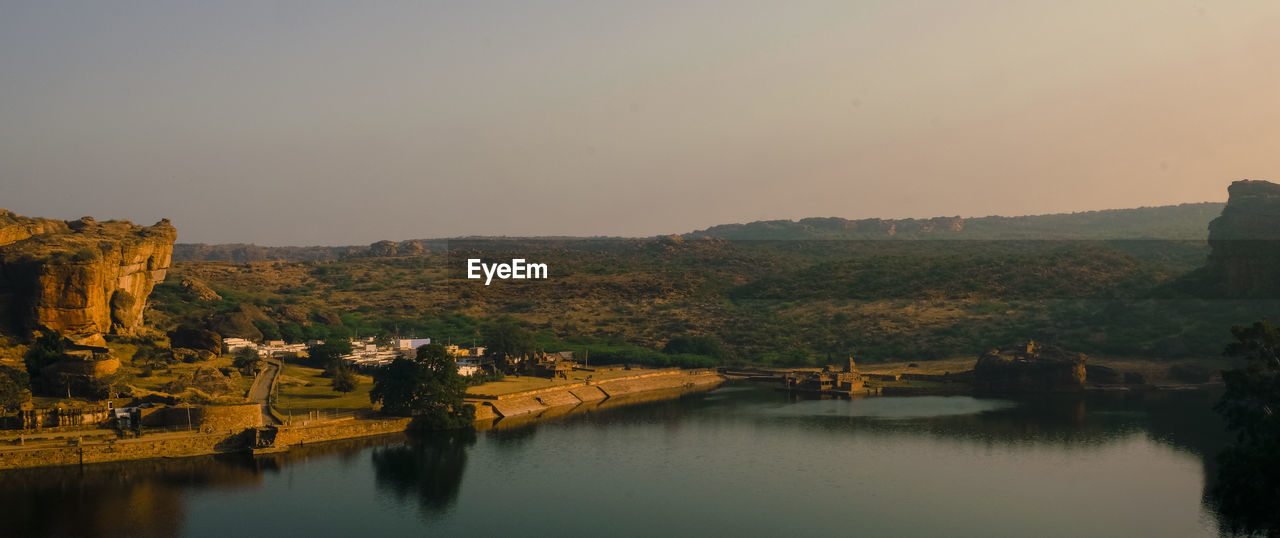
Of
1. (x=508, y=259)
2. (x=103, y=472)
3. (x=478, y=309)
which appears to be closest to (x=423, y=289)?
(x=478, y=309)

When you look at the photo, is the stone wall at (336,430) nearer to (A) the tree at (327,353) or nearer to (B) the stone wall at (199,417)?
(B) the stone wall at (199,417)

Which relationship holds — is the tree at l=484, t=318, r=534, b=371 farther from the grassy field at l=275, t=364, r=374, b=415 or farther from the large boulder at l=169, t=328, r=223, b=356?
the large boulder at l=169, t=328, r=223, b=356

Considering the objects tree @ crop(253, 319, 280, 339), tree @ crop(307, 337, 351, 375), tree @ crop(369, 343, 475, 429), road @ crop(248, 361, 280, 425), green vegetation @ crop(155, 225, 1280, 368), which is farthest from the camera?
green vegetation @ crop(155, 225, 1280, 368)

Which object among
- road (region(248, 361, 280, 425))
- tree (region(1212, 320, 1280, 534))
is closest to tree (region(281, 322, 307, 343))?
road (region(248, 361, 280, 425))

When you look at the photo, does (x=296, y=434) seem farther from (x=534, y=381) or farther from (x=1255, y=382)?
(x=1255, y=382)

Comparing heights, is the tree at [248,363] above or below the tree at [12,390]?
below

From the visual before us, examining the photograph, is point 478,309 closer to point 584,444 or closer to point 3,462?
point 584,444

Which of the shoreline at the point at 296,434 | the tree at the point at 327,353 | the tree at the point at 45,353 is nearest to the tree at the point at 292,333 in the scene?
the tree at the point at 327,353
